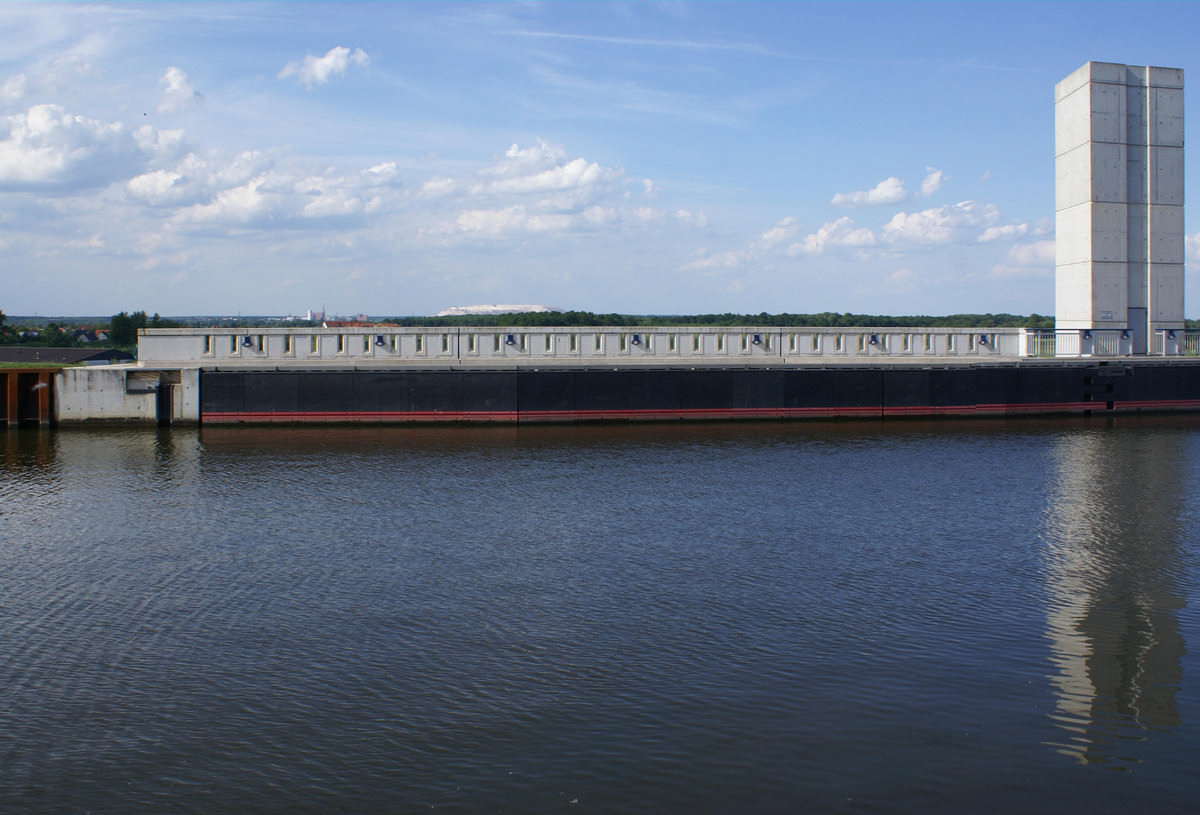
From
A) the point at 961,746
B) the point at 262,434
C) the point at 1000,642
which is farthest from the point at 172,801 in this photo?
the point at 262,434

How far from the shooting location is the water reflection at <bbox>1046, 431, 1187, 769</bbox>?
336 inches

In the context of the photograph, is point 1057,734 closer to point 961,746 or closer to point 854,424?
point 961,746

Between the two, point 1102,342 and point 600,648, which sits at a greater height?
point 1102,342

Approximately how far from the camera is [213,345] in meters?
35.9

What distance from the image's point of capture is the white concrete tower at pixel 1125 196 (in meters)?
38.1

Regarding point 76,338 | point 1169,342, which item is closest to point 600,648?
point 1169,342

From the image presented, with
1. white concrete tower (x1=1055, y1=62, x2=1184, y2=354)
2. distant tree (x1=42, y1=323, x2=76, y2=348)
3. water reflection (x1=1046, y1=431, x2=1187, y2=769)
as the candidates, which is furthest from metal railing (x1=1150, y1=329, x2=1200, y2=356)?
distant tree (x1=42, y1=323, x2=76, y2=348)

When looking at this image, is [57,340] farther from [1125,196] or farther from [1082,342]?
[1125,196]

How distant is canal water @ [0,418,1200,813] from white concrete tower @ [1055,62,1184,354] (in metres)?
21.1

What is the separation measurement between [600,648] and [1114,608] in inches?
272

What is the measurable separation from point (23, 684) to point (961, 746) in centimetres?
941

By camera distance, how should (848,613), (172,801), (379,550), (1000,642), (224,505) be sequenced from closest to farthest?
(172,801) → (1000,642) → (848,613) → (379,550) → (224,505)

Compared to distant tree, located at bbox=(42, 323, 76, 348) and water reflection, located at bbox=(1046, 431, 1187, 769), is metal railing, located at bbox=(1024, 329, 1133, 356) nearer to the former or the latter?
water reflection, located at bbox=(1046, 431, 1187, 769)

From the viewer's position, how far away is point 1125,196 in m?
38.3
